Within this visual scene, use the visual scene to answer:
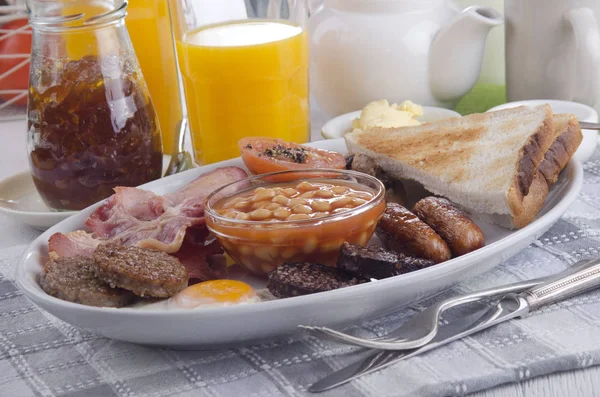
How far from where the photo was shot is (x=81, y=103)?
187cm

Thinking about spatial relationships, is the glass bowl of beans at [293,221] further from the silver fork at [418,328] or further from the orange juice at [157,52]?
the orange juice at [157,52]

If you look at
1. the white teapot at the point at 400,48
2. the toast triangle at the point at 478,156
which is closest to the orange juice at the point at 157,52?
→ the white teapot at the point at 400,48

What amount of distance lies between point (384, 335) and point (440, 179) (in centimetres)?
56

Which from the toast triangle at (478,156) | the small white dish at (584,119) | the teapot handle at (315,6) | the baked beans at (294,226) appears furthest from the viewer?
the teapot handle at (315,6)

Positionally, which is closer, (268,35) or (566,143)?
(566,143)

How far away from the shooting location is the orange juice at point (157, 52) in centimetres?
227

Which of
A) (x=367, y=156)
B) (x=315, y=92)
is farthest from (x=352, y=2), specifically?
(x=367, y=156)

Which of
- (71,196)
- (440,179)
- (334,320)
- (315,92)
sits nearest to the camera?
(334,320)

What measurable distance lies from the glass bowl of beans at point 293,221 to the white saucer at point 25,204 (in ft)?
1.70

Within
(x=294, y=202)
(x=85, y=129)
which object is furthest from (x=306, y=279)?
(x=85, y=129)

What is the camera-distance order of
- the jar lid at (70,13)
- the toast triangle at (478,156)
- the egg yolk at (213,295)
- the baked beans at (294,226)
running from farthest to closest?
the jar lid at (70,13), the toast triangle at (478,156), the baked beans at (294,226), the egg yolk at (213,295)

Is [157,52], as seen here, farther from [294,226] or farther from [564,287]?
[564,287]

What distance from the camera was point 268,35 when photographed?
2279mm

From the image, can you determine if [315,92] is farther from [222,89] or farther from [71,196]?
[71,196]
